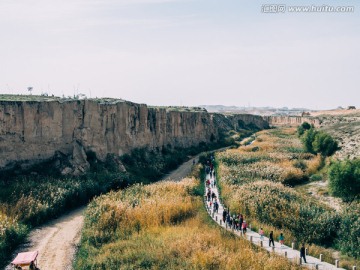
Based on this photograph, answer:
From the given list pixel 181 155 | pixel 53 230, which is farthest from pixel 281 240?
pixel 181 155

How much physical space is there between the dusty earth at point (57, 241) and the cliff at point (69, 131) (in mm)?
6263

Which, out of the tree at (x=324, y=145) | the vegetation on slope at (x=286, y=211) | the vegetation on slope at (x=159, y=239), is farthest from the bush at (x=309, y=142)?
the vegetation on slope at (x=159, y=239)

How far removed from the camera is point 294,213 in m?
23.0

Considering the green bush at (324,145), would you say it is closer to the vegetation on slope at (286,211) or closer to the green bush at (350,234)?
the vegetation on slope at (286,211)

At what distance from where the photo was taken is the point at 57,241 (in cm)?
1858

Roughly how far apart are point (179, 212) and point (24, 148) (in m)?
12.5

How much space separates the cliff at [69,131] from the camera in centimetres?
2603

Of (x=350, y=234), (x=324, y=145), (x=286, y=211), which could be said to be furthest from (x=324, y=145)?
(x=350, y=234)

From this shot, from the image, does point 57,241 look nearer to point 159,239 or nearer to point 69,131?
point 159,239

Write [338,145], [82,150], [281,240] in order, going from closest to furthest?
1. [281,240]
2. [82,150]
3. [338,145]

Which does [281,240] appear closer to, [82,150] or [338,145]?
[82,150]

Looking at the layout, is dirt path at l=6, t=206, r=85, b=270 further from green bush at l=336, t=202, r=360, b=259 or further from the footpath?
green bush at l=336, t=202, r=360, b=259

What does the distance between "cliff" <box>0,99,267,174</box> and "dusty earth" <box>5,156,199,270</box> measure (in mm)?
6263

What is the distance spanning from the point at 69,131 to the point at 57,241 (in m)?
13.0
